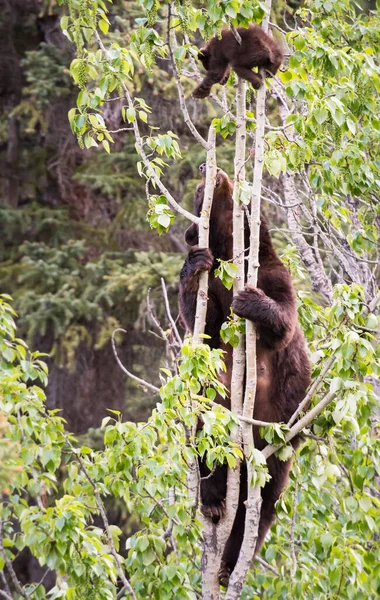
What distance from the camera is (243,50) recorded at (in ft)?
10.7

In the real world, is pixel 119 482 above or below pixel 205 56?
below

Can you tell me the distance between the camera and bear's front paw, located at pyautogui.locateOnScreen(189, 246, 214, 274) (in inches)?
141

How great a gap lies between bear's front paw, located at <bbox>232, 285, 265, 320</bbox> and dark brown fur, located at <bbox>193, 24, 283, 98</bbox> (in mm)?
788

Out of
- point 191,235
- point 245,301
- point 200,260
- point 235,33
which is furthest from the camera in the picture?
point 191,235

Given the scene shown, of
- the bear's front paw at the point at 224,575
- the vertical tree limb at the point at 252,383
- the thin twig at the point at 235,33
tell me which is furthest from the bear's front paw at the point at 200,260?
the bear's front paw at the point at 224,575

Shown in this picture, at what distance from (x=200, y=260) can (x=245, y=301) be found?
0.33 meters

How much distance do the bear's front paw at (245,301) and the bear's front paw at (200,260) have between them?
0.80ft

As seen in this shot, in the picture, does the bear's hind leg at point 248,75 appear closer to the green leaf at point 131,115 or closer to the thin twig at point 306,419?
the green leaf at point 131,115

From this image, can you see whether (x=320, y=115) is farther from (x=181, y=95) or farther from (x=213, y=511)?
(x=213, y=511)

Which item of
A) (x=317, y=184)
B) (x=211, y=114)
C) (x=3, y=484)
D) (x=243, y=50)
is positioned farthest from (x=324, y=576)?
(x=211, y=114)

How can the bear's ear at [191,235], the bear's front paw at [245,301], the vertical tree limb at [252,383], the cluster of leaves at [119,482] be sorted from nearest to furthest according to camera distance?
1. the cluster of leaves at [119,482]
2. the vertical tree limb at [252,383]
3. the bear's front paw at [245,301]
4. the bear's ear at [191,235]

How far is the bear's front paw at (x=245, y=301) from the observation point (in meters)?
3.35

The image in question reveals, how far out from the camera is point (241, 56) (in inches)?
128

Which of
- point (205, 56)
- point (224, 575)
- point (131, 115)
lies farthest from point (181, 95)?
point (224, 575)
